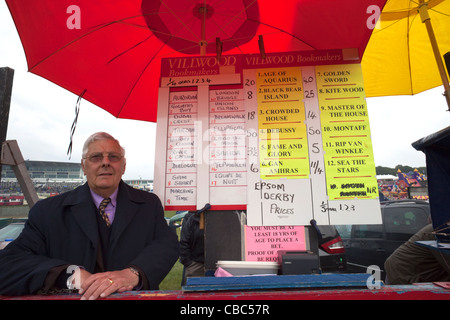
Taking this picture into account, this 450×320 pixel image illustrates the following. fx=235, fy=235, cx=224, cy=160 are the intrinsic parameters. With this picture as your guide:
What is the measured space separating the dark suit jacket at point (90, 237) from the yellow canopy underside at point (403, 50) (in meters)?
2.81

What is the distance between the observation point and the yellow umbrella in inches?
97.3

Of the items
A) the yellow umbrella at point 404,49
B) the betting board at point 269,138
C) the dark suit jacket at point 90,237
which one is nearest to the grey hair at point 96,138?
the dark suit jacket at point 90,237

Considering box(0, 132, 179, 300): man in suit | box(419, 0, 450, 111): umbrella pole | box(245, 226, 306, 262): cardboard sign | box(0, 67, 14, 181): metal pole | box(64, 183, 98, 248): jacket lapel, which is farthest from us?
box(419, 0, 450, 111): umbrella pole

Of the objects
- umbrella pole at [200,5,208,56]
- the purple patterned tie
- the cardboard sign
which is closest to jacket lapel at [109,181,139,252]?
the purple patterned tie

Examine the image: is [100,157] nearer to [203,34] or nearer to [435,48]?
[203,34]

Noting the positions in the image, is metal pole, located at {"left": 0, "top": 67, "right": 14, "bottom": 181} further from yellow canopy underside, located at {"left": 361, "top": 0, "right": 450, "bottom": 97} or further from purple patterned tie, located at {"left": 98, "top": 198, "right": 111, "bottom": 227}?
yellow canopy underside, located at {"left": 361, "top": 0, "right": 450, "bottom": 97}

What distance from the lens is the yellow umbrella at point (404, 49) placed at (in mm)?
2471

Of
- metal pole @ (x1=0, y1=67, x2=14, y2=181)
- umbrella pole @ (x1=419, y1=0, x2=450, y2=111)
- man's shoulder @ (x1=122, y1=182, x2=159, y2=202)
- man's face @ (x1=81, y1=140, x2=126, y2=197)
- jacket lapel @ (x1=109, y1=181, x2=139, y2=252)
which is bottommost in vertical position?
jacket lapel @ (x1=109, y1=181, x2=139, y2=252)

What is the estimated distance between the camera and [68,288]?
1238 mm

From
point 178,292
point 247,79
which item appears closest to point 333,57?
point 247,79

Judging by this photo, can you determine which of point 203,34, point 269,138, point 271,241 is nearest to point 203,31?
point 203,34

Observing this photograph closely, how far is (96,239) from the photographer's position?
158cm

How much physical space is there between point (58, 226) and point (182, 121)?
3.65 feet

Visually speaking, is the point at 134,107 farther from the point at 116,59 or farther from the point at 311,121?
the point at 311,121
